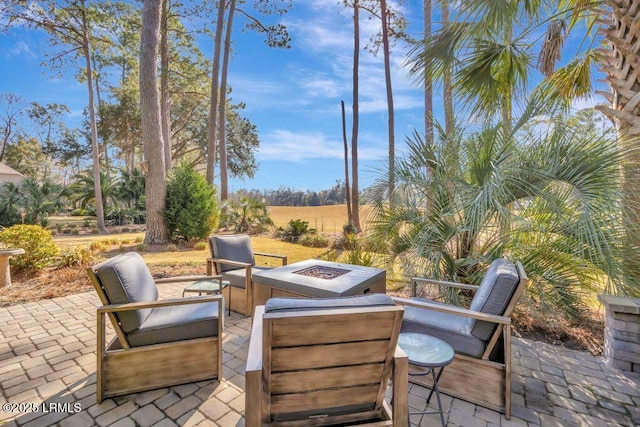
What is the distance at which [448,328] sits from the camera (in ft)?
7.04

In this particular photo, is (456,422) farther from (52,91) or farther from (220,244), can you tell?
(52,91)

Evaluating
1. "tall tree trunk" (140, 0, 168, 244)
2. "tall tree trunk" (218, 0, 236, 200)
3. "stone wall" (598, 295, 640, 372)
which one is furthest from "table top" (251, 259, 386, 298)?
"tall tree trunk" (218, 0, 236, 200)

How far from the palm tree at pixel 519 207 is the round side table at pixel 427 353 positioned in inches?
51.6

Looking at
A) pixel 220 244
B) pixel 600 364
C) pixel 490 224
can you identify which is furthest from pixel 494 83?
pixel 220 244

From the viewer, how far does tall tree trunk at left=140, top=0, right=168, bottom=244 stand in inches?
289

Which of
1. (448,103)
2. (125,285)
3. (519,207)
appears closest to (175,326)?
(125,285)

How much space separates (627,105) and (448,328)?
2815 millimetres

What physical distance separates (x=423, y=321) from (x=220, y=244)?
2729mm

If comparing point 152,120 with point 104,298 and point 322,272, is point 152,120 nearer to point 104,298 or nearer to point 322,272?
point 322,272

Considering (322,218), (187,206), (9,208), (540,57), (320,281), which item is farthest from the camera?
(322,218)

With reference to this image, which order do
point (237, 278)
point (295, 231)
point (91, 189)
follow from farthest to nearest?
point (91, 189)
point (295, 231)
point (237, 278)

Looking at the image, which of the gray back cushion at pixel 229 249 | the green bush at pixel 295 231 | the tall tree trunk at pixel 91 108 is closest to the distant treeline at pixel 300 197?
the tall tree trunk at pixel 91 108

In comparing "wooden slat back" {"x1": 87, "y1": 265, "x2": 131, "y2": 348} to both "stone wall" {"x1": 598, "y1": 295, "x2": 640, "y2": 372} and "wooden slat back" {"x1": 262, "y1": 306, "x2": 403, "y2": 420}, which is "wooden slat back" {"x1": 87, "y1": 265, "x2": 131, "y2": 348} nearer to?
"wooden slat back" {"x1": 262, "y1": 306, "x2": 403, "y2": 420}

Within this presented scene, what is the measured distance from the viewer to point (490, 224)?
9.78 feet
